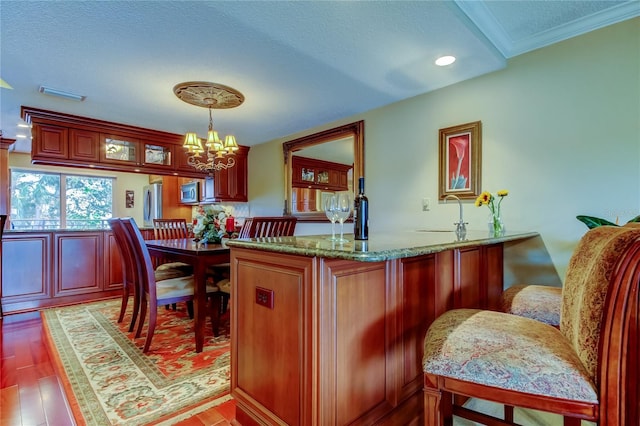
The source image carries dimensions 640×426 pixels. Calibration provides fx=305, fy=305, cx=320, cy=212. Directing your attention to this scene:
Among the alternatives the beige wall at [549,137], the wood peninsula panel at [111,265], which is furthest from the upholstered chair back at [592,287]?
the wood peninsula panel at [111,265]

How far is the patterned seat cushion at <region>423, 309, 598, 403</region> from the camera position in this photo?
835 mm

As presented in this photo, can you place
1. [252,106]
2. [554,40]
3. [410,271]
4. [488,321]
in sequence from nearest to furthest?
1. [488,321]
2. [410,271]
3. [554,40]
4. [252,106]

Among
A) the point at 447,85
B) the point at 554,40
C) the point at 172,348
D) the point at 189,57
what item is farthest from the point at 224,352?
the point at 554,40

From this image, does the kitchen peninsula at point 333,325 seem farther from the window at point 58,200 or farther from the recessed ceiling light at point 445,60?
the window at point 58,200

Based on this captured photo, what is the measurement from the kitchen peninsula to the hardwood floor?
0.92 feet

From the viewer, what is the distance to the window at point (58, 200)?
225 inches

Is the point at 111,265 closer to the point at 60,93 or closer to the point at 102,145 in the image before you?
the point at 102,145

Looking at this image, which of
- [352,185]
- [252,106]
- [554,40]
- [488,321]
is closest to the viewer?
[488,321]

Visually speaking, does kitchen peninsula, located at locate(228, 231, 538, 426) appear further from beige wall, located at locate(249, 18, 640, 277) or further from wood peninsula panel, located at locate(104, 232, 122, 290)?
wood peninsula panel, located at locate(104, 232, 122, 290)

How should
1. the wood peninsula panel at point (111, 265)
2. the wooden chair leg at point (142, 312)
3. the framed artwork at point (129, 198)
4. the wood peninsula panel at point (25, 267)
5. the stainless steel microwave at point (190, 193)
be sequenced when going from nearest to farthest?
the wooden chair leg at point (142, 312) → the wood peninsula panel at point (25, 267) → the wood peninsula panel at point (111, 265) → the stainless steel microwave at point (190, 193) → the framed artwork at point (129, 198)

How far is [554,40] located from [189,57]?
8.65 ft

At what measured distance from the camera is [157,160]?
432 cm

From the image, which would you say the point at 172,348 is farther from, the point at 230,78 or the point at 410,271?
the point at 230,78

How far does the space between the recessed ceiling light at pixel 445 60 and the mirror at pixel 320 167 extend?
1.22m
